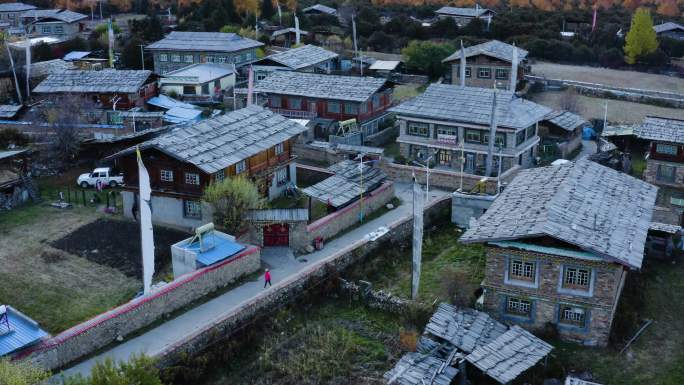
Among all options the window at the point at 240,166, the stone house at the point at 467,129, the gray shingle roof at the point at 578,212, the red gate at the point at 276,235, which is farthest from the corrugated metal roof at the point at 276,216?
the stone house at the point at 467,129

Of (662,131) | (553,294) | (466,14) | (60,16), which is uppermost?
(466,14)

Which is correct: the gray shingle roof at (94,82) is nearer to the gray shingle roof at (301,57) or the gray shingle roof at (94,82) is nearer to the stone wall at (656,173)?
the gray shingle roof at (301,57)

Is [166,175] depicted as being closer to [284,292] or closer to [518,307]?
[284,292]

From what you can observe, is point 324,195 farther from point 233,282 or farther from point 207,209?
point 233,282

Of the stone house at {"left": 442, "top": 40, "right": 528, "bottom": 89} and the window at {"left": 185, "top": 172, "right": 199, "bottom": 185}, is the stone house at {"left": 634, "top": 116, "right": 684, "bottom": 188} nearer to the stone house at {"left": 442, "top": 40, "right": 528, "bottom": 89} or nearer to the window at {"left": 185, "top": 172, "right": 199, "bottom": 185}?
the stone house at {"left": 442, "top": 40, "right": 528, "bottom": 89}

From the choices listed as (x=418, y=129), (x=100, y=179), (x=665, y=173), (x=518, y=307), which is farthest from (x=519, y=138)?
(x=100, y=179)

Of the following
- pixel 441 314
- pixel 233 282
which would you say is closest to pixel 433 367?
pixel 441 314

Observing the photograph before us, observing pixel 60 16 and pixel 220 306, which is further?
pixel 60 16
